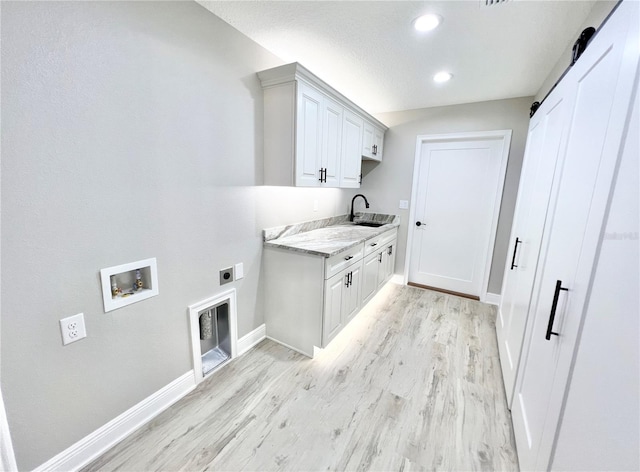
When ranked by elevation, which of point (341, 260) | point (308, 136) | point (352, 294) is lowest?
point (352, 294)

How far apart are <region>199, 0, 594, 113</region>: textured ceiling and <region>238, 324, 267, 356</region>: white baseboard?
2369mm

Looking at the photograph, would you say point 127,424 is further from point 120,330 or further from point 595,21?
point 595,21

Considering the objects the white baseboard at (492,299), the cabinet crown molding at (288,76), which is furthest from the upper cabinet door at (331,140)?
the white baseboard at (492,299)

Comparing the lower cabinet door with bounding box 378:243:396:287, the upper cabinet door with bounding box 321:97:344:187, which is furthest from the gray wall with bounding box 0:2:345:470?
the lower cabinet door with bounding box 378:243:396:287

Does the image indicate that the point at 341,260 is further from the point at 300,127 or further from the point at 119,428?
the point at 119,428

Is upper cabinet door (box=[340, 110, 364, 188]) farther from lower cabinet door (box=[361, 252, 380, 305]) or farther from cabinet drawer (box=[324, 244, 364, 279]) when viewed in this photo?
lower cabinet door (box=[361, 252, 380, 305])

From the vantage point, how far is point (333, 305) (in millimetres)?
2238

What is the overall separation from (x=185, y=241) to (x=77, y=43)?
1.04 m

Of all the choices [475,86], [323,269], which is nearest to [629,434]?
[323,269]

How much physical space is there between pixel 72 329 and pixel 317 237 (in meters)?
1.84

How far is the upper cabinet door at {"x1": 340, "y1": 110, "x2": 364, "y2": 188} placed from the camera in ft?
8.85

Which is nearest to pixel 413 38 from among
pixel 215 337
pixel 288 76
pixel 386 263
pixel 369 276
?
pixel 288 76

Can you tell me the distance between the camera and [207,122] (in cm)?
171

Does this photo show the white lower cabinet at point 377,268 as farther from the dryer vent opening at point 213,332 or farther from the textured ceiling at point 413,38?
the textured ceiling at point 413,38
